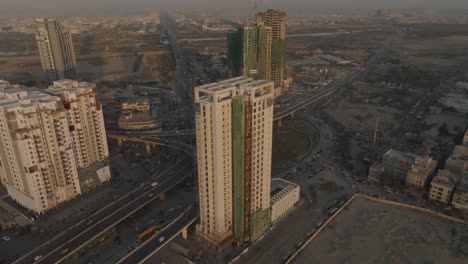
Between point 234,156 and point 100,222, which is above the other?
point 234,156

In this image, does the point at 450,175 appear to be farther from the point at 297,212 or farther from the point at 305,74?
the point at 305,74

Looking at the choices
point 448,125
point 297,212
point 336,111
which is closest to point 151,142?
point 297,212

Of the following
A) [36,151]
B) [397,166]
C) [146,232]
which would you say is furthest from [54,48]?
[397,166]

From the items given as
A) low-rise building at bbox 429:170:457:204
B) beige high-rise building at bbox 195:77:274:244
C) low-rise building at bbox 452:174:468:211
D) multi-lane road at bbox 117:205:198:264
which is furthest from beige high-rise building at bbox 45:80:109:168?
low-rise building at bbox 452:174:468:211

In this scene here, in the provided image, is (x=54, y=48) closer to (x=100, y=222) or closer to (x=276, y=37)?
(x=276, y=37)

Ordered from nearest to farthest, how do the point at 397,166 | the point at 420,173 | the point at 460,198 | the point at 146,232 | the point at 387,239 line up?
1. the point at 387,239
2. the point at 146,232
3. the point at 460,198
4. the point at 420,173
5. the point at 397,166

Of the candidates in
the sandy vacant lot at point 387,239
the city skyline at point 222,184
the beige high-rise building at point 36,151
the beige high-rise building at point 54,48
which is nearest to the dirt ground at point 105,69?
the beige high-rise building at point 54,48

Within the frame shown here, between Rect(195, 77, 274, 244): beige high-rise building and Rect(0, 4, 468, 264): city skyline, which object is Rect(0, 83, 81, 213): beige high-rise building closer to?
Rect(0, 4, 468, 264): city skyline

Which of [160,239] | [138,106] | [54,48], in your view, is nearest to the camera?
[160,239]
